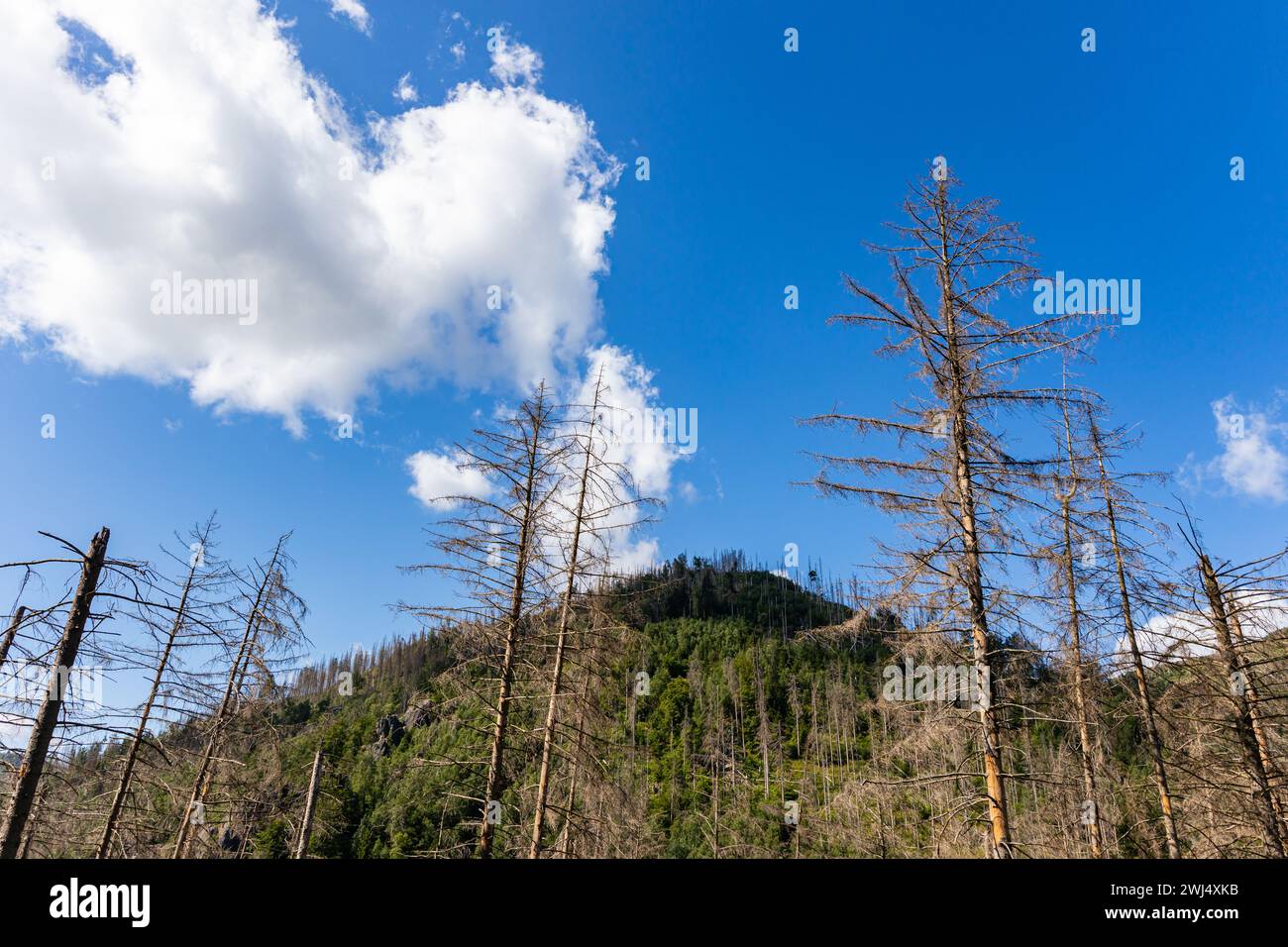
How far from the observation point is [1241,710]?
426 inches

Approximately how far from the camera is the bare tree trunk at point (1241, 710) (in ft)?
33.8

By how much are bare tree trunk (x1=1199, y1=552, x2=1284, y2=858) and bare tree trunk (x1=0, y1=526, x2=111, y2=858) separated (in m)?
18.6

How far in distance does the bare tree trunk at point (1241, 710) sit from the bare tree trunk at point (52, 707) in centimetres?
1860

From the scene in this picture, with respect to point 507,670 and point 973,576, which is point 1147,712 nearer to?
point 973,576

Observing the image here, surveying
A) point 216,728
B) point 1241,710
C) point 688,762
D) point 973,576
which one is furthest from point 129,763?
point 688,762

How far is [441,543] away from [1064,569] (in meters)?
12.5

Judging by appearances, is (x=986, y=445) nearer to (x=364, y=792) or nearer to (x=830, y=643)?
(x=830, y=643)

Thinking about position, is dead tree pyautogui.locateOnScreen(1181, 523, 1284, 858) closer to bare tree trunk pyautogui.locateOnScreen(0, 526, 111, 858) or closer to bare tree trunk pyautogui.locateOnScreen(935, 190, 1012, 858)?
bare tree trunk pyautogui.locateOnScreen(935, 190, 1012, 858)

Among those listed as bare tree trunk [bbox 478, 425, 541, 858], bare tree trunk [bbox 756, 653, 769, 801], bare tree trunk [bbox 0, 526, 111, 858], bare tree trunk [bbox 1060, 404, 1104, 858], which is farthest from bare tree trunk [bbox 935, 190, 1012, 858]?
bare tree trunk [bbox 756, 653, 769, 801]

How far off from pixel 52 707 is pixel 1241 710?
64.0 feet

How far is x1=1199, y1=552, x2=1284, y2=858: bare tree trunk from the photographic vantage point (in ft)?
33.8

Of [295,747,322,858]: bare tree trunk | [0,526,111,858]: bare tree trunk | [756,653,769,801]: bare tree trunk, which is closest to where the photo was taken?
[0,526,111,858]: bare tree trunk

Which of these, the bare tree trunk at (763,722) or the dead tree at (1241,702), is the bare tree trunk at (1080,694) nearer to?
the dead tree at (1241,702)
